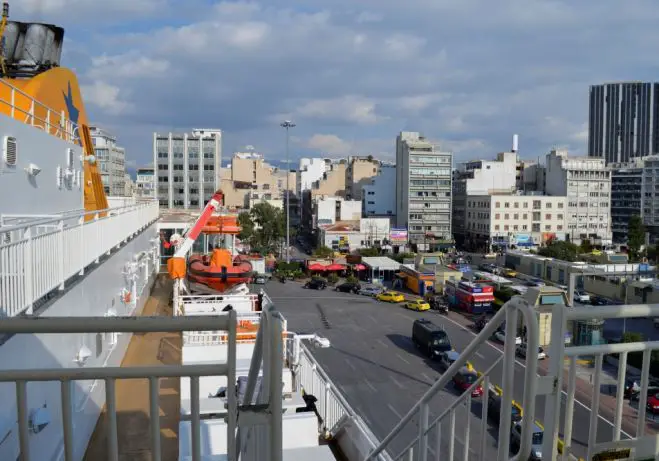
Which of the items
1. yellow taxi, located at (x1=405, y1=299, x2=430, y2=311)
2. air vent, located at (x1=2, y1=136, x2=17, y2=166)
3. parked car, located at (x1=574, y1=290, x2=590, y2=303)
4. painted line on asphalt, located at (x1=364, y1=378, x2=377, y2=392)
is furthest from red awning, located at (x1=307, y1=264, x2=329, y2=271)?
air vent, located at (x1=2, y1=136, x2=17, y2=166)

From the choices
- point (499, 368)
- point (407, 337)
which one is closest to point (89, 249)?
point (499, 368)

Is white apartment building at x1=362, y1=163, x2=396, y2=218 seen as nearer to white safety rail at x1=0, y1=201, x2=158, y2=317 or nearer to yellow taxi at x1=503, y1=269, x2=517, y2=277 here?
yellow taxi at x1=503, y1=269, x2=517, y2=277

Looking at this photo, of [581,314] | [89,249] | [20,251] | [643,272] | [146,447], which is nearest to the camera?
[581,314]

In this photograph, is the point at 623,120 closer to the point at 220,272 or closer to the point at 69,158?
the point at 220,272

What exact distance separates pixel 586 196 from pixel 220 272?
161 ft

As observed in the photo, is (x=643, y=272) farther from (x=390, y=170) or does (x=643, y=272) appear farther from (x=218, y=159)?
(x=218, y=159)

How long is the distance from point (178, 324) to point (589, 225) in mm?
56483

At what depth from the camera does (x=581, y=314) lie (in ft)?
6.13

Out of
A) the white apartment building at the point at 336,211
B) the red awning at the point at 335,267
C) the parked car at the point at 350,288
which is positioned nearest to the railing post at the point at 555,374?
the parked car at the point at 350,288

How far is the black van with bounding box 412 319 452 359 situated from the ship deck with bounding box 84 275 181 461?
42.5 feet

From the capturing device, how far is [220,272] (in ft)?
37.1

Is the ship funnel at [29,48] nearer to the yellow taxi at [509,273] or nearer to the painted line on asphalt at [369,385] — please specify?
the painted line on asphalt at [369,385]

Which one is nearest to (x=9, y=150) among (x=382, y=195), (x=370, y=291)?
(x=370, y=291)

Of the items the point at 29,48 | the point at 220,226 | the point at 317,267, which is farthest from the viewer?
the point at 317,267
